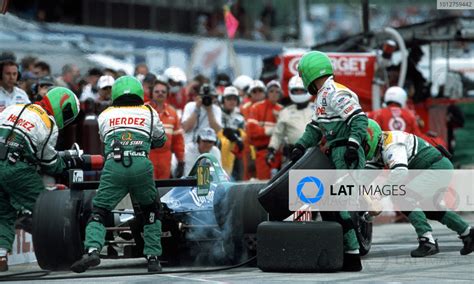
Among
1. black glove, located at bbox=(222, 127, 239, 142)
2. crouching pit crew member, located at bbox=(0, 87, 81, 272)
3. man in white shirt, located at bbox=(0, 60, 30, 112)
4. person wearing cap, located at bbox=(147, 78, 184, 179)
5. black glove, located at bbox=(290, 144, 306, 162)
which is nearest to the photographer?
black glove, located at bbox=(290, 144, 306, 162)

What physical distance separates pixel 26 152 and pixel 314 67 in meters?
2.75

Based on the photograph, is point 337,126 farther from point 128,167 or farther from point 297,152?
point 128,167

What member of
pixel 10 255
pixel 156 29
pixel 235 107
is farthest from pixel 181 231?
pixel 156 29

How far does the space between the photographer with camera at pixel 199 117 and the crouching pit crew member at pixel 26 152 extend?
12.9ft

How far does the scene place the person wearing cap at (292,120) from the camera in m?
15.1

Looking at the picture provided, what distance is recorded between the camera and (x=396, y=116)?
14812mm

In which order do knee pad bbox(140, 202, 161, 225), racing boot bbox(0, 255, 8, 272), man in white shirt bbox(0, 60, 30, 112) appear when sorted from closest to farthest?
1. knee pad bbox(140, 202, 161, 225)
2. racing boot bbox(0, 255, 8, 272)
3. man in white shirt bbox(0, 60, 30, 112)

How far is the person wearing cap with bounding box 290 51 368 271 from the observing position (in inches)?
382

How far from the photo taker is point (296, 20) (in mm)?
33750

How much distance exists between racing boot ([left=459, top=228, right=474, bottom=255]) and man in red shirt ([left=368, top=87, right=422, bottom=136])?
3701 mm

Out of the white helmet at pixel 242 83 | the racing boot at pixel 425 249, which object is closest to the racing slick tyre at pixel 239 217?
the racing boot at pixel 425 249

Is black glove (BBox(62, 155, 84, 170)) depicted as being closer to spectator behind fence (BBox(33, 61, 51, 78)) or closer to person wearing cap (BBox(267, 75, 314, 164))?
spectator behind fence (BBox(33, 61, 51, 78))

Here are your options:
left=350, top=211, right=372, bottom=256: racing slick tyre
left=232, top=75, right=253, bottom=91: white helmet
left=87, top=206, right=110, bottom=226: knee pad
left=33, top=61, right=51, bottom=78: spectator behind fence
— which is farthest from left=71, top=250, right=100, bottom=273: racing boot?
left=232, top=75, right=253, bottom=91: white helmet

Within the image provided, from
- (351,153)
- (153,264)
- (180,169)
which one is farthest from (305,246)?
(180,169)
